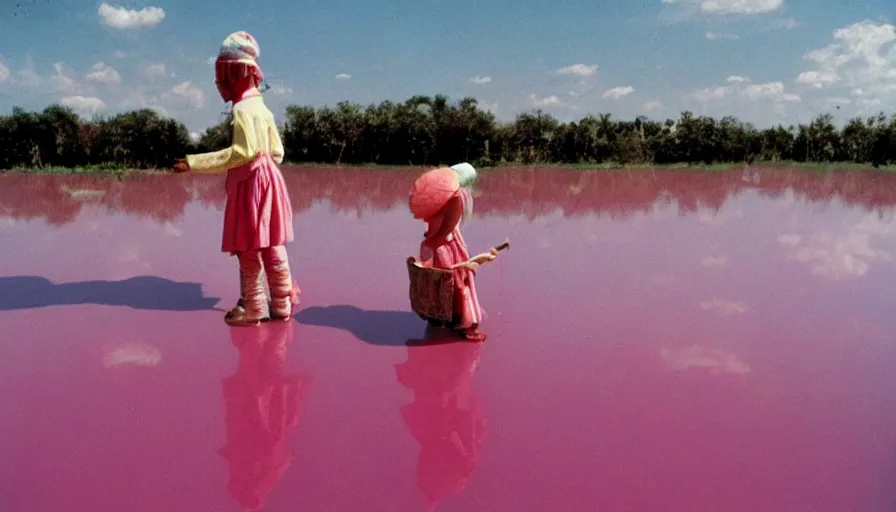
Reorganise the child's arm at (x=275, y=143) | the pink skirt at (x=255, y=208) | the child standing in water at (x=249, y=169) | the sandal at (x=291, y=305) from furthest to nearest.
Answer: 1. the sandal at (x=291, y=305)
2. the child's arm at (x=275, y=143)
3. the pink skirt at (x=255, y=208)
4. the child standing in water at (x=249, y=169)

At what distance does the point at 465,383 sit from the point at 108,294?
3.29m

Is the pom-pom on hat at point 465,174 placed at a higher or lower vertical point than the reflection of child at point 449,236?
higher

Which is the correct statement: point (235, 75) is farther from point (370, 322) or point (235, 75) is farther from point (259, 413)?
point (259, 413)

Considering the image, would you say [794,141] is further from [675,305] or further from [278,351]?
[278,351]

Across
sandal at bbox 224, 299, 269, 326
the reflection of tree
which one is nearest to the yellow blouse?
sandal at bbox 224, 299, 269, 326

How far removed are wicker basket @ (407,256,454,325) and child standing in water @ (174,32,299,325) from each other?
37.0 inches

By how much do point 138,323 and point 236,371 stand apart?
1280 millimetres

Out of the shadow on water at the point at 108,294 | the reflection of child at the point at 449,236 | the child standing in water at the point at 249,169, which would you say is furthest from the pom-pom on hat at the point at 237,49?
the shadow on water at the point at 108,294

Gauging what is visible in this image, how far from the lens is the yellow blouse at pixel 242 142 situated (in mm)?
4215

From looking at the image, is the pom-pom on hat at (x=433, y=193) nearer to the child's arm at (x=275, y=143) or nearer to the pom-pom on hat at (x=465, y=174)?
the pom-pom on hat at (x=465, y=174)

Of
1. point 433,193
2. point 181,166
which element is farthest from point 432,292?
point 181,166

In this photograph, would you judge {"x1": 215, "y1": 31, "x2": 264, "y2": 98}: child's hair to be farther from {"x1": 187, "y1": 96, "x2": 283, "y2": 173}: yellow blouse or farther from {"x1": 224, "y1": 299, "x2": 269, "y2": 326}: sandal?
{"x1": 224, "y1": 299, "x2": 269, "y2": 326}: sandal

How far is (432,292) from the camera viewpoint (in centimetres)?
420

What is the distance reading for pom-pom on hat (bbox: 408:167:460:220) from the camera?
4.12 metres
